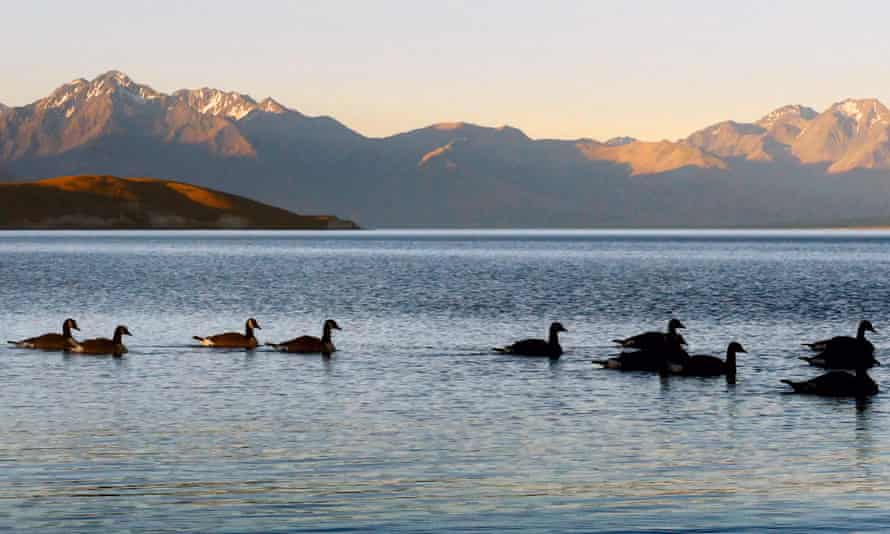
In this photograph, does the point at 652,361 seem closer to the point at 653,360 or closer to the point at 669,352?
the point at 653,360

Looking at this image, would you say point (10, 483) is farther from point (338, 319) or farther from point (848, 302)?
point (848, 302)

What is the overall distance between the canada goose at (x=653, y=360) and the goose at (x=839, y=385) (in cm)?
596

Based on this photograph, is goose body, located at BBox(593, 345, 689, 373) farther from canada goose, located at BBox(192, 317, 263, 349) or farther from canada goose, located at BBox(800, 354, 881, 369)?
canada goose, located at BBox(192, 317, 263, 349)

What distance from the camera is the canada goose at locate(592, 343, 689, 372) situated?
1775 inches

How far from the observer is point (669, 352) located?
45.5 meters

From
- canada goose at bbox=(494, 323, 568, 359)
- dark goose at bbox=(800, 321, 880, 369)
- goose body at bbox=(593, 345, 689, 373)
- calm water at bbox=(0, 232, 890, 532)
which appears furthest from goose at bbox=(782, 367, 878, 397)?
canada goose at bbox=(494, 323, 568, 359)

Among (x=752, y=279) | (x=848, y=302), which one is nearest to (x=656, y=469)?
(x=848, y=302)

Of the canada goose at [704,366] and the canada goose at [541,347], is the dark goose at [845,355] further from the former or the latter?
the canada goose at [541,347]

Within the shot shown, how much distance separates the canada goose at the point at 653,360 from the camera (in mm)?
45094

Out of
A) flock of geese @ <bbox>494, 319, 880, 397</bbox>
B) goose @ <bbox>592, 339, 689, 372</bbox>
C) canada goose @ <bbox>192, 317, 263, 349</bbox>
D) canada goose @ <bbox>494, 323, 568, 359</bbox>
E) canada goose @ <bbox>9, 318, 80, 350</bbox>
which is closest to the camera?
flock of geese @ <bbox>494, 319, 880, 397</bbox>

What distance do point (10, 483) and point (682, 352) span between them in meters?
24.3

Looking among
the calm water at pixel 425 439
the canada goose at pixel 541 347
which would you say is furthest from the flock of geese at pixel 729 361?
the calm water at pixel 425 439

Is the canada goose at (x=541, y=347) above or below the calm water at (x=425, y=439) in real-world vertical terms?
above

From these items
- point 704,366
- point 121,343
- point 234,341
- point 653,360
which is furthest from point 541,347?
point 121,343
